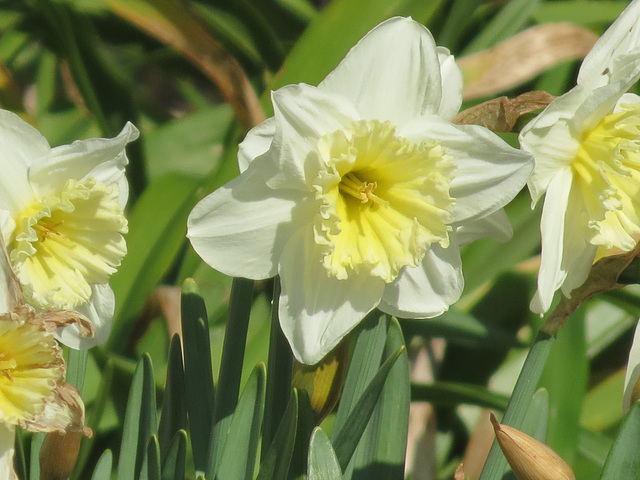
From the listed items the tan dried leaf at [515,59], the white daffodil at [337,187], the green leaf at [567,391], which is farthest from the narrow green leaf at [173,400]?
the tan dried leaf at [515,59]

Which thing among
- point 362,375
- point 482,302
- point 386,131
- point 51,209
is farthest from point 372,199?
point 482,302

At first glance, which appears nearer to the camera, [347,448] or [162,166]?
[347,448]

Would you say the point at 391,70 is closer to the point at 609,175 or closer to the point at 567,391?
the point at 609,175

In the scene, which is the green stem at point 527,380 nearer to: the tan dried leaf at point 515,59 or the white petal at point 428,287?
the white petal at point 428,287

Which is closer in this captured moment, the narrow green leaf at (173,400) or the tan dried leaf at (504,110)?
the tan dried leaf at (504,110)

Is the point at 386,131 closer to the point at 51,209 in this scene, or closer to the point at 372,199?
the point at 372,199

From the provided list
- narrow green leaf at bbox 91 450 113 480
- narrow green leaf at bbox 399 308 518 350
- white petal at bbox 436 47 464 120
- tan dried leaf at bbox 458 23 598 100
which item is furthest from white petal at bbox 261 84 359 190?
tan dried leaf at bbox 458 23 598 100

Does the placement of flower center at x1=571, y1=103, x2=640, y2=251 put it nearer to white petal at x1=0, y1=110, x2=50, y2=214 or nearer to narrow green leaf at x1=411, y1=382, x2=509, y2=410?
white petal at x1=0, y1=110, x2=50, y2=214
